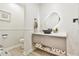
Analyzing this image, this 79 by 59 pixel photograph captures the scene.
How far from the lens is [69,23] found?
1.34 m

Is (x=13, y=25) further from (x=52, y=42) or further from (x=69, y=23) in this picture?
(x=69, y=23)

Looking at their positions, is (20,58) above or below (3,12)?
below

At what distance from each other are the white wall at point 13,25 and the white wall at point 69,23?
286mm

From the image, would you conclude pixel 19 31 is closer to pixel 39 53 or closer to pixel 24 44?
pixel 24 44

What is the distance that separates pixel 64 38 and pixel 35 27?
37 cm

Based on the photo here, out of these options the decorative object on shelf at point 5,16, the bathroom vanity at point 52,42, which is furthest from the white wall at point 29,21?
the decorative object on shelf at point 5,16

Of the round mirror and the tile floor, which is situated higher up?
the round mirror

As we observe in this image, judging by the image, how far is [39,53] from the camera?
1403 mm

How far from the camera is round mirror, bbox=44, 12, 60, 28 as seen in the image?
138 cm

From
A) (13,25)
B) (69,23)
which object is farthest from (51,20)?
(13,25)

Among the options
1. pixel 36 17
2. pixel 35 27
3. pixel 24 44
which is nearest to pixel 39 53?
pixel 24 44

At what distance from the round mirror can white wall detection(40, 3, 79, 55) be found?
0.05 m

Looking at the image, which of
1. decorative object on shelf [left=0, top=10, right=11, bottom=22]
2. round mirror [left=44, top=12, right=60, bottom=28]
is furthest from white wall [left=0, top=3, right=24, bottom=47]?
round mirror [left=44, top=12, right=60, bottom=28]

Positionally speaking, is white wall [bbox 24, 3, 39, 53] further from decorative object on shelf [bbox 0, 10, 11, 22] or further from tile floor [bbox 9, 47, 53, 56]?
decorative object on shelf [bbox 0, 10, 11, 22]
